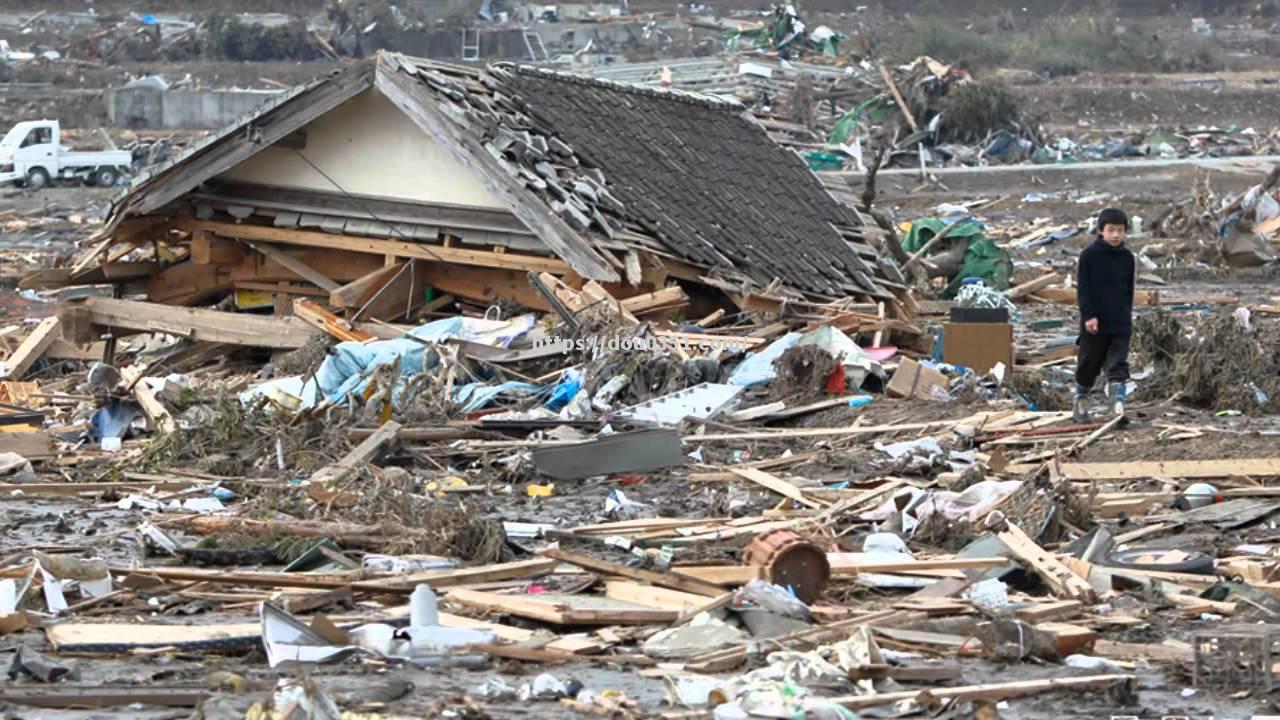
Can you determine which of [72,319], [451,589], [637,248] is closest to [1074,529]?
[451,589]

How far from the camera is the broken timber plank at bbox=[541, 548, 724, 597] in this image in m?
7.93

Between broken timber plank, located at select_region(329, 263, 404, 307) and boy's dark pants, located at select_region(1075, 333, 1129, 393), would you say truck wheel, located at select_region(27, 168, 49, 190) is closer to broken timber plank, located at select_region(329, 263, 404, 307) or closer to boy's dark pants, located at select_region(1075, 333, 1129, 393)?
broken timber plank, located at select_region(329, 263, 404, 307)

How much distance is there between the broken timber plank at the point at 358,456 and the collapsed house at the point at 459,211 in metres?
3.39

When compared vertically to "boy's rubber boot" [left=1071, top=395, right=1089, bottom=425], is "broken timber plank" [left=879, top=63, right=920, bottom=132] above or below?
above

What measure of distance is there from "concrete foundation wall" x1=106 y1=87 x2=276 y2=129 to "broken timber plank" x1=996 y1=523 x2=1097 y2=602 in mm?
45606

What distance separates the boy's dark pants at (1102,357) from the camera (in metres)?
12.5

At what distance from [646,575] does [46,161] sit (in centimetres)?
3583

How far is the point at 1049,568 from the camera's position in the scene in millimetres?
8242

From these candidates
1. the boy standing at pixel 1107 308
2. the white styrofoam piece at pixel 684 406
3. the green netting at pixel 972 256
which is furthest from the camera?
the green netting at pixel 972 256

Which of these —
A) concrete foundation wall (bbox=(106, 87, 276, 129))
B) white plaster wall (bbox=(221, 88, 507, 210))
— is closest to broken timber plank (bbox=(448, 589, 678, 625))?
white plaster wall (bbox=(221, 88, 507, 210))

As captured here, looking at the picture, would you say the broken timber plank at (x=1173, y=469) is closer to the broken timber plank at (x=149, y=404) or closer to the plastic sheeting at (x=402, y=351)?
the plastic sheeting at (x=402, y=351)

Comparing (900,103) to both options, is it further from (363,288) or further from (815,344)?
(815,344)

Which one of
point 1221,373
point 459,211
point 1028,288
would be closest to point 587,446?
point 1221,373

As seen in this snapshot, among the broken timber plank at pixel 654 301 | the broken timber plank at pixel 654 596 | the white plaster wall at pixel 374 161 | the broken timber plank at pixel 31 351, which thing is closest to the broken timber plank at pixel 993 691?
the broken timber plank at pixel 654 596
